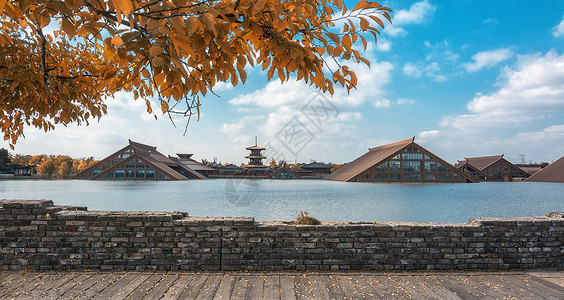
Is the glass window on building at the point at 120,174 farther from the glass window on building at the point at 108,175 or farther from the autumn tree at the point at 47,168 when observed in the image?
the autumn tree at the point at 47,168

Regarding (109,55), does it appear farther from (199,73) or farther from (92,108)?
(92,108)

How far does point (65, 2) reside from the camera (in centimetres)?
184

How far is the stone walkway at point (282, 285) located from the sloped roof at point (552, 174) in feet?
219

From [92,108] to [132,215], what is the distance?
171 centimetres

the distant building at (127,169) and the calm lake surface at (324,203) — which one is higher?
the distant building at (127,169)

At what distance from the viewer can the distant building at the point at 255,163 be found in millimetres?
61875

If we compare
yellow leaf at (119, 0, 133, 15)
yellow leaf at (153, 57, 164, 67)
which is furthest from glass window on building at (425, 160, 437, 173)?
yellow leaf at (119, 0, 133, 15)

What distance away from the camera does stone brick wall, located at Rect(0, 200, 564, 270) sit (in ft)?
15.4

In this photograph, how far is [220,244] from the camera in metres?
4.72

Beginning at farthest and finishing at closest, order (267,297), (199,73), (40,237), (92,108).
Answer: (40,237)
(92,108)
(267,297)
(199,73)

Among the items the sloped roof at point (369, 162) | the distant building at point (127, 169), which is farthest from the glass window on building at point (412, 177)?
the distant building at point (127, 169)

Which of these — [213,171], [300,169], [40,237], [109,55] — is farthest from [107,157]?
[109,55]

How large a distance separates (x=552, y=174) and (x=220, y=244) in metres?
72.4

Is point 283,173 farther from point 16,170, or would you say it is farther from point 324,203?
point 16,170
